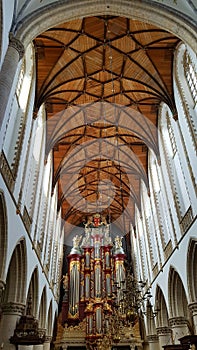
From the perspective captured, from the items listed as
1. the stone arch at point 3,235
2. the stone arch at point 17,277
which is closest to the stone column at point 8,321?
the stone arch at point 17,277

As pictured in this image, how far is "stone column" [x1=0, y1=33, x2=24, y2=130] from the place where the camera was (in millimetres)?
9352

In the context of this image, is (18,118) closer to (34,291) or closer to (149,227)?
(34,291)

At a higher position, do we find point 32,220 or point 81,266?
point 81,266

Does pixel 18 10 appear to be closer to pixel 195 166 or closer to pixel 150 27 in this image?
pixel 150 27

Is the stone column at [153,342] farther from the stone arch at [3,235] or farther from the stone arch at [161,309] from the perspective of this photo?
the stone arch at [3,235]

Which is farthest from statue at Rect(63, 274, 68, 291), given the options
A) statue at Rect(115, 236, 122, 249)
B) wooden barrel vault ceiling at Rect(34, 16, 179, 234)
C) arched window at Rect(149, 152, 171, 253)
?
arched window at Rect(149, 152, 171, 253)

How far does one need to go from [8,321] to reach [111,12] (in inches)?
463

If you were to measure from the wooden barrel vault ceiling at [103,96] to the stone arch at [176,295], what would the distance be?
4557mm

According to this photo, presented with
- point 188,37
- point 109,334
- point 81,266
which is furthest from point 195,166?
point 81,266

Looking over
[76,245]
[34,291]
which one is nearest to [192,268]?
[34,291]

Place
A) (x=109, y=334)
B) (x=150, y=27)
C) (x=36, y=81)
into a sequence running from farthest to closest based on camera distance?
(x=109, y=334), (x=36, y=81), (x=150, y=27)

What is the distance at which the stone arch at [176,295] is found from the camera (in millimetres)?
15522

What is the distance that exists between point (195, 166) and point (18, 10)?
8238mm

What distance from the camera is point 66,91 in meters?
17.7
